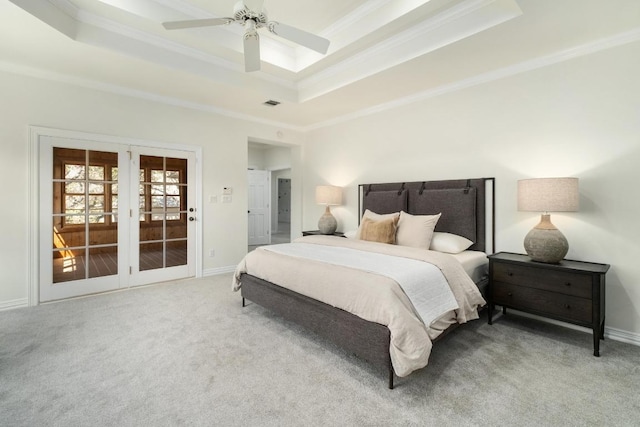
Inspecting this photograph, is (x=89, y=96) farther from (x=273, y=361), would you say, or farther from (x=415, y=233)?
(x=415, y=233)

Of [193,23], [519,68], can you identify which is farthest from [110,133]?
[519,68]

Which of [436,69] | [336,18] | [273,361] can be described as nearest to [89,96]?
[336,18]

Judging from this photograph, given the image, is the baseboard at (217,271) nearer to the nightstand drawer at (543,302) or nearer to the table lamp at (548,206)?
the nightstand drawer at (543,302)

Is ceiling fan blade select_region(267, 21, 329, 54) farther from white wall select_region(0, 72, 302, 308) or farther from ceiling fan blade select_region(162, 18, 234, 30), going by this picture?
white wall select_region(0, 72, 302, 308)

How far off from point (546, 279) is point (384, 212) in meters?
2.03

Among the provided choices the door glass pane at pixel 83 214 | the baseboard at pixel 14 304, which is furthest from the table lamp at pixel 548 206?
the baseboard at pixel 14 304

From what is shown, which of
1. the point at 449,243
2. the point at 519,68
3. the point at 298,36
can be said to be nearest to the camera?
the point at 298,36

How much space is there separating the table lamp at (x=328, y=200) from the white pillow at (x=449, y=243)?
1835 mm

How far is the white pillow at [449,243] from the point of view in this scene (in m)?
3.08

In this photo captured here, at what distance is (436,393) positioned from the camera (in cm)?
180

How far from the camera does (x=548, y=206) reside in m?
2.47

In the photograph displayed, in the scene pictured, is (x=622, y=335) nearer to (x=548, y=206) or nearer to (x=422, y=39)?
(x=548, y=206)

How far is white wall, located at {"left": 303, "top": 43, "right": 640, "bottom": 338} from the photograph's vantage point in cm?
248

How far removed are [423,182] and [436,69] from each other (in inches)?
52.7
